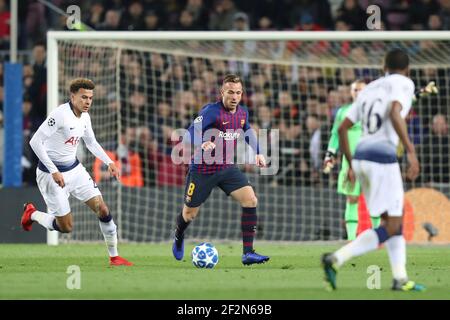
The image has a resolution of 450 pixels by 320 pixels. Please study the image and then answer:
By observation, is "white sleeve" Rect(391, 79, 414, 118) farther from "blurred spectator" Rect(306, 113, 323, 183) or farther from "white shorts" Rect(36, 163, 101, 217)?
"blurred spectator" Rect(306, 113, 323, 183)

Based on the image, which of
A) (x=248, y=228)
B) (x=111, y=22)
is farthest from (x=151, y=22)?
(x=248, y=228)

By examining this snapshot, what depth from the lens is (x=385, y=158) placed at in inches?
337

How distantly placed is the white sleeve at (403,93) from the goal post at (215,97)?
728 cm

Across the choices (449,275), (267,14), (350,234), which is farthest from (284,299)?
(267,14)

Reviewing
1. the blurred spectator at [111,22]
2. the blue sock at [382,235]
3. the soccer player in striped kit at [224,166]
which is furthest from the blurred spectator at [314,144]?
the blue sock at [382,235]

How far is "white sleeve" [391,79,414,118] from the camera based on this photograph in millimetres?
8500

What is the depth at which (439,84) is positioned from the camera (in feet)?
58.9

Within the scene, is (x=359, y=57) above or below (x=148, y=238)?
above

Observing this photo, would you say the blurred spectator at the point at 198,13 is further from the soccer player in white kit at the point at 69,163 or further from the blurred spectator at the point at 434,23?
the soccer player in white kit at the point at 69,163

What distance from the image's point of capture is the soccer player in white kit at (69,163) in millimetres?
11539

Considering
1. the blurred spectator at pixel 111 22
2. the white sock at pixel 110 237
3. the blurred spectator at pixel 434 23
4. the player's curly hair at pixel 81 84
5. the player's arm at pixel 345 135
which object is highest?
the blurred spectator at pixel 111 22

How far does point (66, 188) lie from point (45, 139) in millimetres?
665
